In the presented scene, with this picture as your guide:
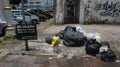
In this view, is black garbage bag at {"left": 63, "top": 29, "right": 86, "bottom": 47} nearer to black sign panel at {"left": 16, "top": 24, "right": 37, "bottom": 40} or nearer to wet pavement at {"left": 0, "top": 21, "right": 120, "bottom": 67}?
wet pavement at {"left": 0, "top": 21, "right": 120, "bottom": 67}

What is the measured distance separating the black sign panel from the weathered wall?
13468mm

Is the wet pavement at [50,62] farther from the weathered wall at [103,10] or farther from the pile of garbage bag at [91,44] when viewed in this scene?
the weathered wall at [103,10]

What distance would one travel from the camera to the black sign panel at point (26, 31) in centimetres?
950

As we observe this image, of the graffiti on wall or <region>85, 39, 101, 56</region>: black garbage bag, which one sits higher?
the graffiti on wall

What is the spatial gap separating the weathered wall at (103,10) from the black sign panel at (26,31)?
1347cm

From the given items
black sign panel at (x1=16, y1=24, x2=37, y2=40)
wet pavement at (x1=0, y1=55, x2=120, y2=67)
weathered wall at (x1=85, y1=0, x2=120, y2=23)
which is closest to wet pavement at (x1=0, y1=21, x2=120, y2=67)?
wet pavement at (x1=0, y1=55, x2=120, y2=67)

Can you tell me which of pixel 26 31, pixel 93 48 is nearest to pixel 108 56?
pixel 93 48

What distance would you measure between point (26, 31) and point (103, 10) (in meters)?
14.1

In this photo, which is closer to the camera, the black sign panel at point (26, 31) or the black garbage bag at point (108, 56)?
the black garbage bag at point (108, 56)

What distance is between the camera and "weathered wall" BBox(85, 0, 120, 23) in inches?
880

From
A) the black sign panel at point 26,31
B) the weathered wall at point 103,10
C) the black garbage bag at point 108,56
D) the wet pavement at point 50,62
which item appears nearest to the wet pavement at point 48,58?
the wet pavement at point 50,62

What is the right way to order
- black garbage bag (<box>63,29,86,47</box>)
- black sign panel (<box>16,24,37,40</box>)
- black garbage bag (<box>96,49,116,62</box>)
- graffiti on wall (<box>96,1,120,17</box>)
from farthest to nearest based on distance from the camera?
graffiti on wall (<box>96,1,120,17</box>) → black garbage bag (<box>63,29,86,47</box>) → black sign panel (<box>16,24,37,40</box>) → black garbage bag (<box>96,49,116,62</box>)

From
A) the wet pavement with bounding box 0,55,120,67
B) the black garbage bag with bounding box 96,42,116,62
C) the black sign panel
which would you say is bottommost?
the wet pavement with bounding box 0,55,120,67

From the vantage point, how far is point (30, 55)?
30.4 feet
